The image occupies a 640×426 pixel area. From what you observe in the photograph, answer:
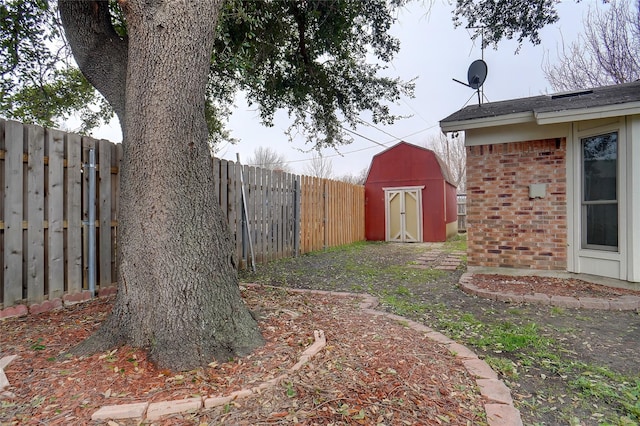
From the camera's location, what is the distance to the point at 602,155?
4508 mm

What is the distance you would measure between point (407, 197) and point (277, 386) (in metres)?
10.5

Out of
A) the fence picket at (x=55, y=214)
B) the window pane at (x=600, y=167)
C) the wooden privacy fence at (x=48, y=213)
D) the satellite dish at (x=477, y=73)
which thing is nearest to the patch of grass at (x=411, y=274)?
the window pane at (x=600, y=167)

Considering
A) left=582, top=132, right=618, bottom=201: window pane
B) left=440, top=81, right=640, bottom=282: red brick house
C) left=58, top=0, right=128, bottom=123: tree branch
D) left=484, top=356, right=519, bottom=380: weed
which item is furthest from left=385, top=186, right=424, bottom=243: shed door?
left=58, top=0, right=128, bottom=123: tree branch

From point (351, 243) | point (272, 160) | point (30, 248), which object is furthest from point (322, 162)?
point (30, 248)

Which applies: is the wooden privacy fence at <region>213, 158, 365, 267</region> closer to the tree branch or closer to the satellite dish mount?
the tree branch

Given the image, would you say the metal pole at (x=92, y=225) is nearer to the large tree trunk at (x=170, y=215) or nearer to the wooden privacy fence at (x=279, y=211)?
the large tree trunk at (x=170, y=215)

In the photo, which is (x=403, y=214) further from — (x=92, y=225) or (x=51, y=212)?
(x=51, y=212)

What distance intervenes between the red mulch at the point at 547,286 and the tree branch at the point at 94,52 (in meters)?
4.83

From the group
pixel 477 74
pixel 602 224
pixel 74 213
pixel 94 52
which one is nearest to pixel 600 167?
pixel 602 224

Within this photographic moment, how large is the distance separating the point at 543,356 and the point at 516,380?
513 mm

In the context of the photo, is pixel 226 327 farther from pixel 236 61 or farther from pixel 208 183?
pixel 236 61

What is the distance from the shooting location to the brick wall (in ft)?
16.0

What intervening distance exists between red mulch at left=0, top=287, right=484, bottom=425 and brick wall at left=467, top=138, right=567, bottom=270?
3314 mm

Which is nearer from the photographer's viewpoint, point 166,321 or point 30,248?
point 166,321
